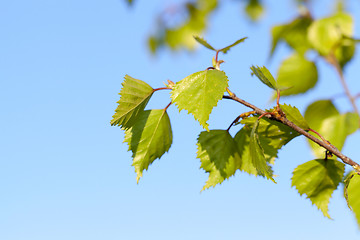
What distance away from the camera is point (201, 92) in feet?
2.80

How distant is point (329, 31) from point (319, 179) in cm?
85

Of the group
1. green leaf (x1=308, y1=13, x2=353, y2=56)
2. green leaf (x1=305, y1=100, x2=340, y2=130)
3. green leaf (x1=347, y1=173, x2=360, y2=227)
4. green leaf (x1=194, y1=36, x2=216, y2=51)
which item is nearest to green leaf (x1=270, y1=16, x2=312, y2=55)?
green leaf (x1=308, y1=13, x2=353, y2=56)

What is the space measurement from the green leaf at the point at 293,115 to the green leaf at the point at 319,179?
0.36 feet

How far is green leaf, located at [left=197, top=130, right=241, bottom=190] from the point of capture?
1.00 metres

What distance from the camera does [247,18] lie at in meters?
2.90

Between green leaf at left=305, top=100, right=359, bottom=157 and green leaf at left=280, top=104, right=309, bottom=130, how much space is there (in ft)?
1.77

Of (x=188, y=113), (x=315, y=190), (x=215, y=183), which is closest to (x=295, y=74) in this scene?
(x=315, y=190)

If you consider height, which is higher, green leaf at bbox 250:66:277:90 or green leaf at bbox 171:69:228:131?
green leaf at bbox 250:66:277:90

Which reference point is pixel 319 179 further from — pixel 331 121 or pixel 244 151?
pixel 331 121

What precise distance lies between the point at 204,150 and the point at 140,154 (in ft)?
0.54

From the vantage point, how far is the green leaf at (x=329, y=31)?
164 centimetres

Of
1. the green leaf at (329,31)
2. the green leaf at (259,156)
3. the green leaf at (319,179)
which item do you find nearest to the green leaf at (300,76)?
the green leaf at (329,31)

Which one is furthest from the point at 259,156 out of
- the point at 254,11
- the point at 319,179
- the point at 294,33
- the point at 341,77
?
the point at 254,11

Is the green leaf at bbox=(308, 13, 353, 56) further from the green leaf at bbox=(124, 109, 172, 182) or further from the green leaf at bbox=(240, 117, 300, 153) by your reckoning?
the green leaf at bbox=(124, 109, 172, 182)
